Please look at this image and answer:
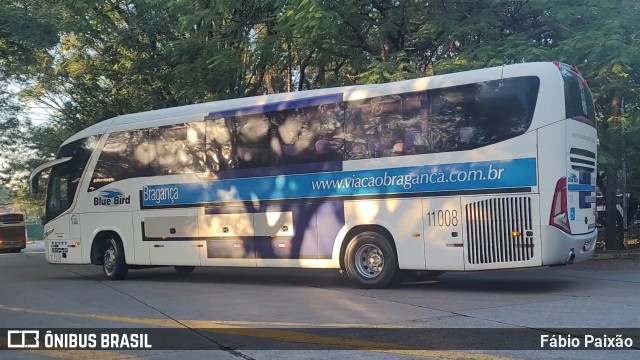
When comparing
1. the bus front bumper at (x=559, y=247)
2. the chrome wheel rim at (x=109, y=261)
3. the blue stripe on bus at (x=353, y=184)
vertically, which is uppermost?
the blue stripe on bus at (x=353, y=184)

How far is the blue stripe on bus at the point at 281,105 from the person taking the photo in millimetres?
11673

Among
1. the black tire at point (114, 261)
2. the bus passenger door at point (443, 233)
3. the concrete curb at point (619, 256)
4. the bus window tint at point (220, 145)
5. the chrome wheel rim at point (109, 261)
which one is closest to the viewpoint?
the bus passenger door at point (443, 233)

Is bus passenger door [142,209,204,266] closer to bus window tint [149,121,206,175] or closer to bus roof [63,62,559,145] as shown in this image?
bus window tint [149,121,206,175]

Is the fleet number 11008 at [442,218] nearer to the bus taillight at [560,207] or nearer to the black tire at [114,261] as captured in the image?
the bus taillight at [560,207]

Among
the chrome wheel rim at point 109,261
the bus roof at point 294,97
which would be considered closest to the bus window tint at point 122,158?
the bus roof at point 294,97

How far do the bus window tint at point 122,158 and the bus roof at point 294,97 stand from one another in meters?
0.24

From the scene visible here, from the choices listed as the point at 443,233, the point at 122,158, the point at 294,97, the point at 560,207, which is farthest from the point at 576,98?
the point at 122,158

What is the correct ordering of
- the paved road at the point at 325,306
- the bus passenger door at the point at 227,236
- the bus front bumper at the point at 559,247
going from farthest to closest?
the bus passenger door at the point at 227,236
the bus front bumper at the point at 559,247
the paved road at the point at 325,306

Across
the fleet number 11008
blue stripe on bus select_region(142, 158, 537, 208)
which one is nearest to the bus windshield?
blue stripe on bus select_region(142, 158, 537, 208)

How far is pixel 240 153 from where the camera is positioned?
12.6 metres

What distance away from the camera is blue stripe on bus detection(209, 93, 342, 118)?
A: 11.7m

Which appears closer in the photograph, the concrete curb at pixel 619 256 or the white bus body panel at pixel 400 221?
the white bus body panel at pixel 400 221

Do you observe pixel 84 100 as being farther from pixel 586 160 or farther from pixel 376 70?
pixel 586 160

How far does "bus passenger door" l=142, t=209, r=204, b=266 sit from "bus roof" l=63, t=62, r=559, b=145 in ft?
6.89
